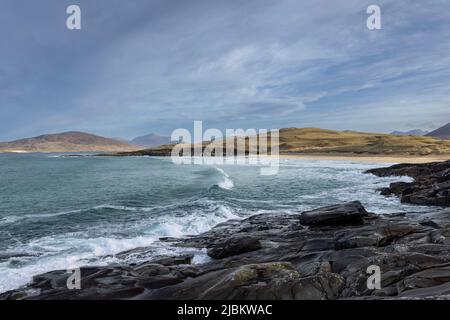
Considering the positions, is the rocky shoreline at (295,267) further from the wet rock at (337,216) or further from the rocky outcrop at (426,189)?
the rocky outcrop at (426,189)

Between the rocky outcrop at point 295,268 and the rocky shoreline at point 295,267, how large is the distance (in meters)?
0.03

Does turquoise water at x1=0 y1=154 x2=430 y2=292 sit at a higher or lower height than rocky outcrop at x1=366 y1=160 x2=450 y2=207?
lower

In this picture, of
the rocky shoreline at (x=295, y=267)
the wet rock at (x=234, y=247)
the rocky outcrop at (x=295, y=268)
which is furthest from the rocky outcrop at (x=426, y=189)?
the wet rock at (x=234, y=247)

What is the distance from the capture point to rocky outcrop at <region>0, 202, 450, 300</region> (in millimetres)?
9719

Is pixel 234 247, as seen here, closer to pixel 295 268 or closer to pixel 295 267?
pixel 295 267

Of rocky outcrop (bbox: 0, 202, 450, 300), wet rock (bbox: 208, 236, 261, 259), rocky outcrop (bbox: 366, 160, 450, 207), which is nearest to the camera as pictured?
rocky outcrop (bbox: 0, 202, 450, 300)

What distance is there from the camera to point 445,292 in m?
7.96

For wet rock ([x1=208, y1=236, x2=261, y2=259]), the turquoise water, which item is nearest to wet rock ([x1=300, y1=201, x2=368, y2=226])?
wet rock ([x1=208, y1=236, x2=261, y2=259])

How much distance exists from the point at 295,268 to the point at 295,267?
0.32 meters

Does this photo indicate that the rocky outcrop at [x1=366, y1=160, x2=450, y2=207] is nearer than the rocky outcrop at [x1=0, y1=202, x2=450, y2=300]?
No

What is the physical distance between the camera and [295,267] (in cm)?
1235

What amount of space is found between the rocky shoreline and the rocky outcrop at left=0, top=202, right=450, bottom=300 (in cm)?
3

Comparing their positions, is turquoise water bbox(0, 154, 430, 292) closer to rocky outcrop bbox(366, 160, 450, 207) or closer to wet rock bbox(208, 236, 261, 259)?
wet rock bbox(208, 236, 261, 259)
